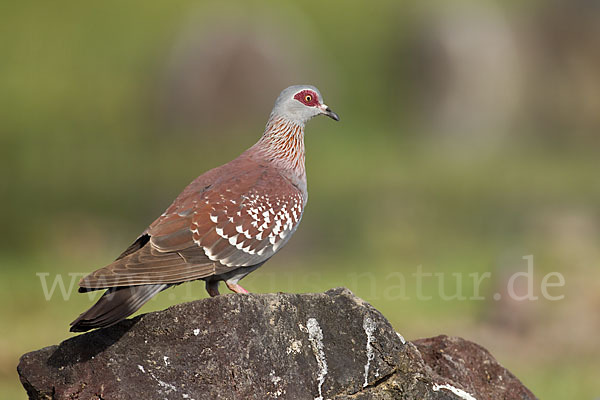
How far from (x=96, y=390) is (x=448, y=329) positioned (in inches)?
322

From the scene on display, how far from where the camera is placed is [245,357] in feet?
19.7

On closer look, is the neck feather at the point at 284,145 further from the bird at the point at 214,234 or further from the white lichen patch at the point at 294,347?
the white lichen patch at the point at 294,347

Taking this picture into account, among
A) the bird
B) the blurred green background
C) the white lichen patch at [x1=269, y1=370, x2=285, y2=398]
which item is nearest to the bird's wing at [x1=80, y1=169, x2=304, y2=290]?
the bird

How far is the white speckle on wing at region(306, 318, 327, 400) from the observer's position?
20.0 ft

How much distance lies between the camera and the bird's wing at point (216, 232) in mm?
6379

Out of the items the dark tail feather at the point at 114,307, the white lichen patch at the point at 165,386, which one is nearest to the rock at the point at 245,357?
the white lichen patch at the point at 165,386

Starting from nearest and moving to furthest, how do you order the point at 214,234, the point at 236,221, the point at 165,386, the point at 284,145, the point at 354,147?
the point at 165,386 → the point at 214,234 → the point at 236,221 → the point at 284,145 → the point at 354,147

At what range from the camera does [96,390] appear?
5883mm

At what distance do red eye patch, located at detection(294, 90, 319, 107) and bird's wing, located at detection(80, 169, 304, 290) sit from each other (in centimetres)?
91

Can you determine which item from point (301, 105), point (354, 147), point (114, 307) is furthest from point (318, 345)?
point (354, 147)

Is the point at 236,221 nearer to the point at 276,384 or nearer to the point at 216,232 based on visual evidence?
the point at 216,232

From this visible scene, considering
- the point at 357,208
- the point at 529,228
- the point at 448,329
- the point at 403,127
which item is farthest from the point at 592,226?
the point at 403,127

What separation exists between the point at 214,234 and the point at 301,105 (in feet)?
5.80

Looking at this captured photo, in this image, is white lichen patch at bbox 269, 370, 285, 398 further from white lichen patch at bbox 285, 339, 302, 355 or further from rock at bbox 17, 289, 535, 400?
white lichen patch at bbox 285, 339, 302, 355
